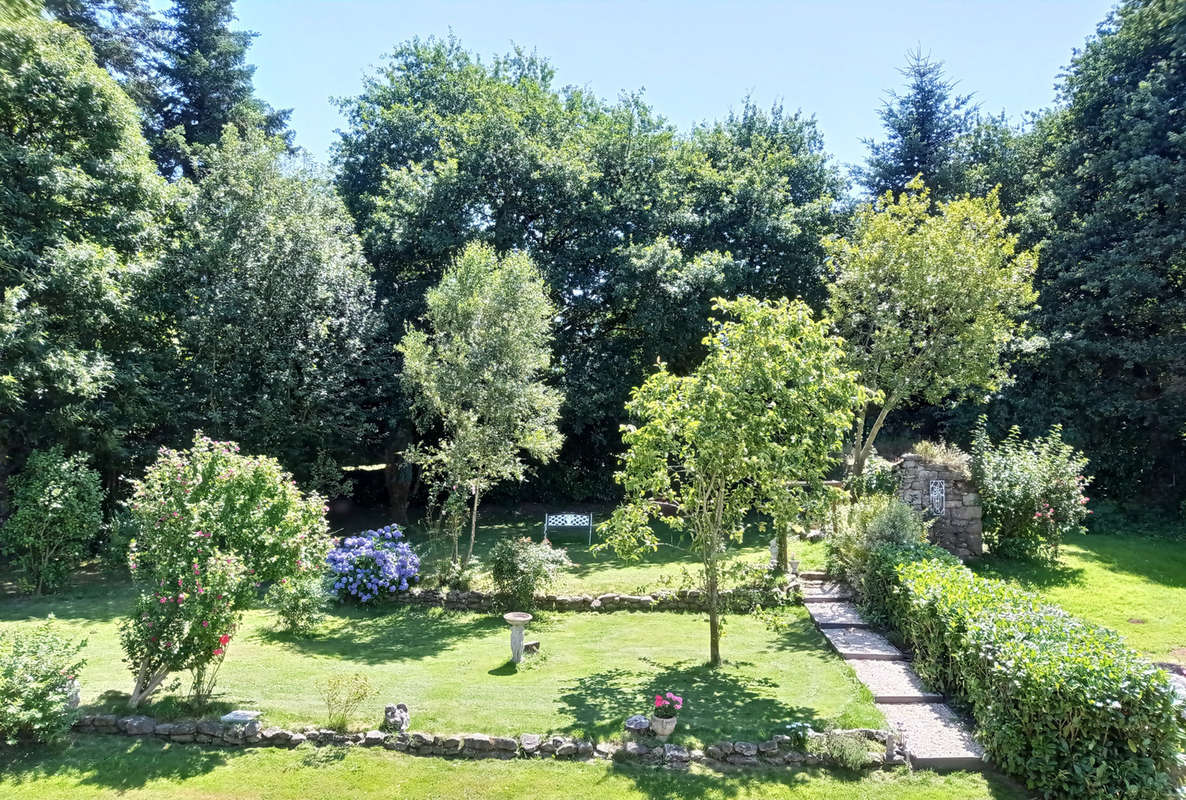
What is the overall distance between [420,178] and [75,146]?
318 inches

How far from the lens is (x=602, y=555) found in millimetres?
16281

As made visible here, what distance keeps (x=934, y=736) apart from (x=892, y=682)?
4.49 feet

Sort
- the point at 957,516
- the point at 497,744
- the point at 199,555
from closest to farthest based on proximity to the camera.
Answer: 1. the point at 497,744
2. the point at 199,555
3. the point at 957,516

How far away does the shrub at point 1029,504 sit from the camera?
42.8ft

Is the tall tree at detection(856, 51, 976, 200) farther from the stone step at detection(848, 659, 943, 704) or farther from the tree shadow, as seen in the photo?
the tree shadow

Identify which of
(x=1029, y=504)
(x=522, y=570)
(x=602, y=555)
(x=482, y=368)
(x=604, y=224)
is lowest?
(x=602, y=555)

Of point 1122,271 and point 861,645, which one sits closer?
point 861,645

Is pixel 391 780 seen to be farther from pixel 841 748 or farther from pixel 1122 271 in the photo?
pixel 1122 271

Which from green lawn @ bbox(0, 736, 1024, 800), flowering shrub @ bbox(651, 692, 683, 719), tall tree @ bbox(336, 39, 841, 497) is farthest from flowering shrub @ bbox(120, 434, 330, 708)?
tall tree @ bbox(336, 39, 841, 497)

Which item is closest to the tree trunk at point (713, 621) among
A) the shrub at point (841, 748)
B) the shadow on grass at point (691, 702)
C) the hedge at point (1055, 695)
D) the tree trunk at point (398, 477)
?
the shadow on grass at point (691, 702)

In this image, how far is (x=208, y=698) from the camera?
25.2ft

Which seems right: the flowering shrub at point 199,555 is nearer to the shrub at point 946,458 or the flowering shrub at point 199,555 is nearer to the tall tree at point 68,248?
the tall tree at point 68,248

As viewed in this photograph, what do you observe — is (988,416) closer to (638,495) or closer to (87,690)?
(638,495)

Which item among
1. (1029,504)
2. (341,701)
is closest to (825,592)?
(1029,504)
